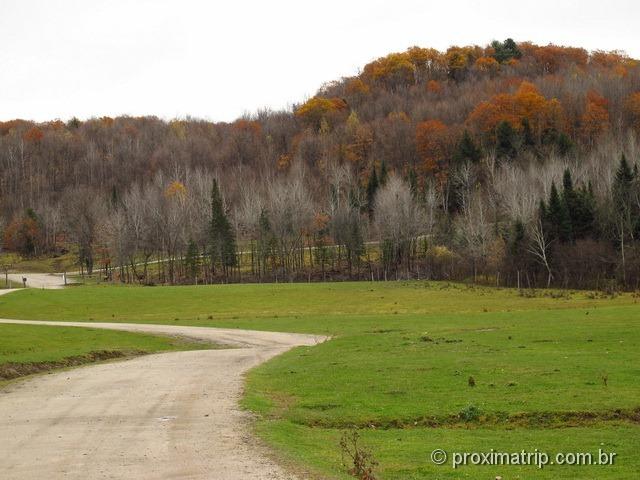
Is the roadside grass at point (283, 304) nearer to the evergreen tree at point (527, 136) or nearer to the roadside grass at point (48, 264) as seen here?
the evergreen tree at point (527, 136)

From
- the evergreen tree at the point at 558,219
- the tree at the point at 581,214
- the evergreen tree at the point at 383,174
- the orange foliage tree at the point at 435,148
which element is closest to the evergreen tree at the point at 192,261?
the evergreen tree at the point at 383,174

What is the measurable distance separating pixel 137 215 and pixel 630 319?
98.2 metres

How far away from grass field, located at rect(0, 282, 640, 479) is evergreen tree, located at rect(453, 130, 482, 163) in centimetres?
8339

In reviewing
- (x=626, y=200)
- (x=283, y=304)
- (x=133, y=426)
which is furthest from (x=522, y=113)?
(x=133, y=426)

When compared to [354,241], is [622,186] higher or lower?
higher

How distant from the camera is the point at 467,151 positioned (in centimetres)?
12688

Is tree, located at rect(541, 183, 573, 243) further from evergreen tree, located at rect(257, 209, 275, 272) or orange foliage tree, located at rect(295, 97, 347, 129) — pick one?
orange foliage tree, located at rect(295, 97, 347, 129)

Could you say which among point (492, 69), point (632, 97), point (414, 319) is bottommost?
point (414, 319)

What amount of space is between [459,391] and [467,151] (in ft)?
369

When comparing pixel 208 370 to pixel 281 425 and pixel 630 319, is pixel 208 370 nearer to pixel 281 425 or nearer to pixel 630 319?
pixel 281 425

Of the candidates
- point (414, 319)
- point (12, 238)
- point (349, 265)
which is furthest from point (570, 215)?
point (12, 238)

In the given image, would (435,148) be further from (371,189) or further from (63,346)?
(63,346)

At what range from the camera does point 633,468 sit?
12086 mm

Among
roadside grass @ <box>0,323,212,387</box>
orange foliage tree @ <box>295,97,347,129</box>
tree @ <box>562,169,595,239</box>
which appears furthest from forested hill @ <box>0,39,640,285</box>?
roadside grass @ <box>0,323,212,387</box>
